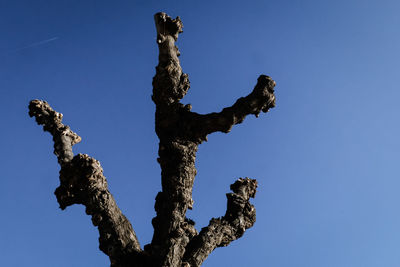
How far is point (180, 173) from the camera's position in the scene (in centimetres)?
465

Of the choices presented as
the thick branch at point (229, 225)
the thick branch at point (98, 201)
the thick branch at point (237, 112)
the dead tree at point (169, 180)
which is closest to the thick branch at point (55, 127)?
the dead tree at point (169, 180)

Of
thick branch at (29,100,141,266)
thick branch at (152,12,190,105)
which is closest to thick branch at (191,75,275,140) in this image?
thick branch at (152,12,190,105)

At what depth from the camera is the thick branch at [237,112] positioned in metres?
4.85

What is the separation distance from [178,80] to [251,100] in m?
1.06

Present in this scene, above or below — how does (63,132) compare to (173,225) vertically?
above

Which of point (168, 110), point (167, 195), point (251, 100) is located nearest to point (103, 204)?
point (167, 195)

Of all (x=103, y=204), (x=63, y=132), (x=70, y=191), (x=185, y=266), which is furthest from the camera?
(x=63, y=132)

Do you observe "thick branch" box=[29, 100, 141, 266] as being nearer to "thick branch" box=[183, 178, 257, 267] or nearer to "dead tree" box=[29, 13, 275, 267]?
"dead tree" box=[29, 13, 275, 267]

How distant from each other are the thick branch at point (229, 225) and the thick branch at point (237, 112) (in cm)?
92

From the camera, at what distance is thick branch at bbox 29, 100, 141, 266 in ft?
13.0

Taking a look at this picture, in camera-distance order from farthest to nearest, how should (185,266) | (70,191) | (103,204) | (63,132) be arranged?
(63,132) → (70,191) → (103,204) → (185,266)

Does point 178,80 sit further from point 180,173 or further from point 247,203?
point 247,203

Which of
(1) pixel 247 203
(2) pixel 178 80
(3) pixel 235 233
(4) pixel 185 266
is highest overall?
(2) pixel 178 80

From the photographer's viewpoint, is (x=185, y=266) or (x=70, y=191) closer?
(x=185, y=266)
